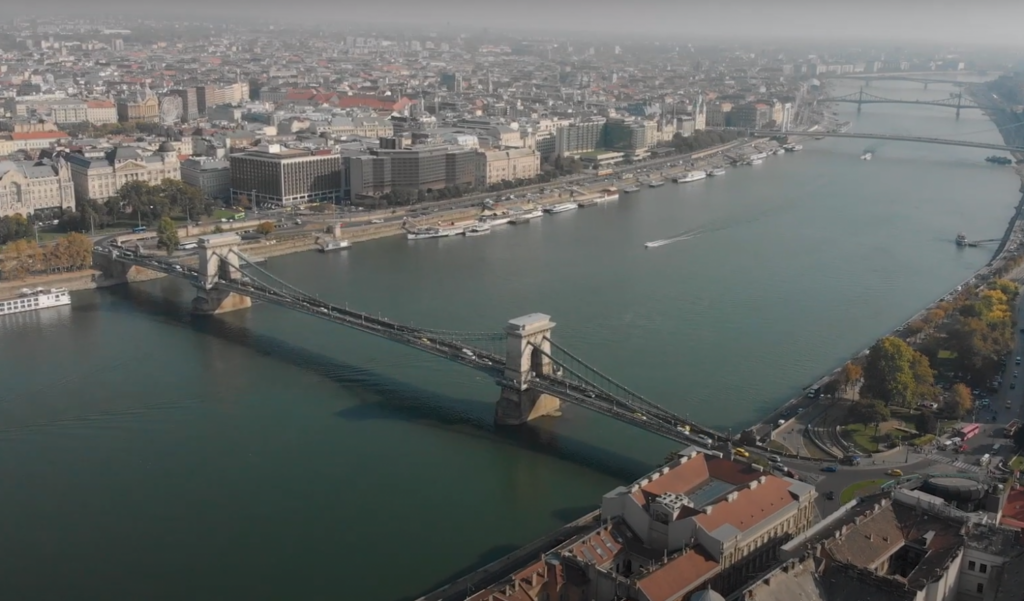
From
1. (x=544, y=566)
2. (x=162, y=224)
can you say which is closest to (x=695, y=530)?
(x=544, y=566)

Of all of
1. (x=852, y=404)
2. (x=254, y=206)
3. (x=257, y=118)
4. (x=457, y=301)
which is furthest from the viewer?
(x=257, y=118)

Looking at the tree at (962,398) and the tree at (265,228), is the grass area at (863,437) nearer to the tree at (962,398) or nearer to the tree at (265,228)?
the tree at (962,398)

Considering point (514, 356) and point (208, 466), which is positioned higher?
point (514, 356)

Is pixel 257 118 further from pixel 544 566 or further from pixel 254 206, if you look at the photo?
pixel 544 566

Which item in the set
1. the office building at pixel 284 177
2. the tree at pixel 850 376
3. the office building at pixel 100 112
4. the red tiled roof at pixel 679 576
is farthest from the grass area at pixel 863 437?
the office building at pixel 100 112

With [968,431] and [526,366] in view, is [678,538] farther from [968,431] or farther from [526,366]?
[968,431]

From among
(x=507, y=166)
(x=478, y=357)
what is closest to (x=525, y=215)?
(x=507, y=166)
